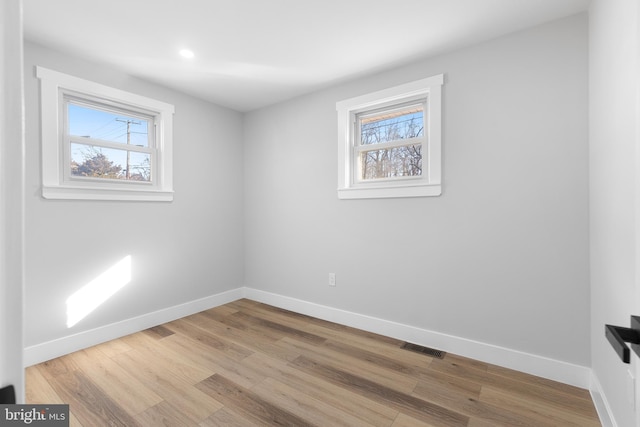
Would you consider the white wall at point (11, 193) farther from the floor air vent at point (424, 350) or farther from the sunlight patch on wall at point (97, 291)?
the sunlight patch on wall at point (97, 291)

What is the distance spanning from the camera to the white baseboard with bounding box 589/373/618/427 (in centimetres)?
151

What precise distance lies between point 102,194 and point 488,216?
3251 mm

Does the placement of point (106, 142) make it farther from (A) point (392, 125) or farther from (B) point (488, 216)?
(B) point (488, 216)

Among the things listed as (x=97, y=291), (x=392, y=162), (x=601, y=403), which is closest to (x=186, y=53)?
(x=392, y=162)

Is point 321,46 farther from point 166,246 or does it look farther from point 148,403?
point 148,403

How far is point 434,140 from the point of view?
240cm

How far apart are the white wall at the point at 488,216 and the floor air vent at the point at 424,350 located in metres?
0.18

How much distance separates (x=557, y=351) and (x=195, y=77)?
3.73 meters

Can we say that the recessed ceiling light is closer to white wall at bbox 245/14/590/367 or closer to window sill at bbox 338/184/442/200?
white wall at bbox 245/14/590/367

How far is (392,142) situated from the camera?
8.96 ft

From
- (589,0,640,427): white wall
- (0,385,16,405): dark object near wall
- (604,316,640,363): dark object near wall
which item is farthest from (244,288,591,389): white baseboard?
(0,385,16,405): dark object near wall

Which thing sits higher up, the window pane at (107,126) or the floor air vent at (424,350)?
the window pane at (107,126)

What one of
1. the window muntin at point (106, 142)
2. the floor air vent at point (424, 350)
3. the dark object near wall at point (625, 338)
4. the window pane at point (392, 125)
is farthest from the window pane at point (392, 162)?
the window muntin at point (106, 142)

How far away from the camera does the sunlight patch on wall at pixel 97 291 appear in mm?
2382
